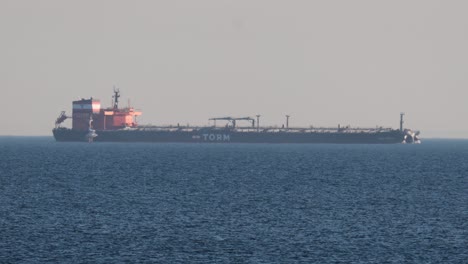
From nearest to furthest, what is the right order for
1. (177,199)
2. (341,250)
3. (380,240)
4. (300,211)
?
→ (341,250)
(380,240)
(300,211)
(177,199)

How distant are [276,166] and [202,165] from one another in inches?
421

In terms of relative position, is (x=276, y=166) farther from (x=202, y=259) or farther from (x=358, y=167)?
(x=202, y=259)

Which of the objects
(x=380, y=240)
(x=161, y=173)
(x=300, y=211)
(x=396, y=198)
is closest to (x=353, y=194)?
(x=396, y=198)

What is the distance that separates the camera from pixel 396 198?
77.6 meters

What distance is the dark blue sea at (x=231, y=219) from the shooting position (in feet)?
155

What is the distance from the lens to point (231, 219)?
2379 inches

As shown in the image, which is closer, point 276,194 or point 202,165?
point 276,194

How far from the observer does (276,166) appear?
433 feet

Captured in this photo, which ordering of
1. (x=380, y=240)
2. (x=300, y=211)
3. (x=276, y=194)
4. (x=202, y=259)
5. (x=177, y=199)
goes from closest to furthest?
(x=202, y=259) < (x=380, y=240) < (x=300, y=211) < (x=177, y=199) < (x=276, y=194)

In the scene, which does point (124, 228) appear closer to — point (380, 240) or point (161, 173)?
point (380, 240)

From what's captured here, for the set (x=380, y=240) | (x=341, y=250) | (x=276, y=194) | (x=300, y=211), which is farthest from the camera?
(x=276, y=194)

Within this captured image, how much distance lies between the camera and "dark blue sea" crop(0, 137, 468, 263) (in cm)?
4731

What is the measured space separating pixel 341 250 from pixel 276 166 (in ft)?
273

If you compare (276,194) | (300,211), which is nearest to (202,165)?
(276,194)
